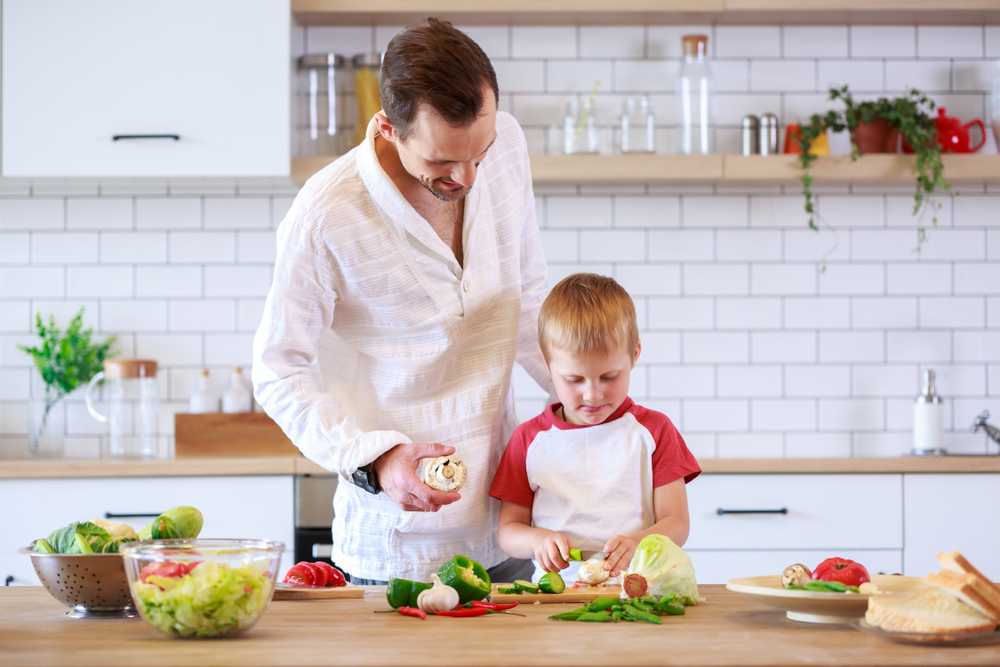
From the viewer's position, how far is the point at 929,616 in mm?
946

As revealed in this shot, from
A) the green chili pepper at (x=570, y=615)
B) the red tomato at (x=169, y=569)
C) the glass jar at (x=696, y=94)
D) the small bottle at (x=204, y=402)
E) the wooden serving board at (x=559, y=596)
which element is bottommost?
the wooden serving board at (x=559, y=596)

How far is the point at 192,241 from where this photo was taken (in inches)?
124

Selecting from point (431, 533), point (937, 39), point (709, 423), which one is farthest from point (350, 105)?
point (937, 39)

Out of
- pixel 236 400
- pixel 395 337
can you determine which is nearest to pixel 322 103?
pixel 236 400

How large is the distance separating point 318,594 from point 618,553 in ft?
1.44

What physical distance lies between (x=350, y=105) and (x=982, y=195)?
2157 millimetres

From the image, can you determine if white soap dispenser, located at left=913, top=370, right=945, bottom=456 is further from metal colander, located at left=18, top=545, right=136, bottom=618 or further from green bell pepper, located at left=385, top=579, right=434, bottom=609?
metal colander, located at left=18, top=545, right=136, bottom=618

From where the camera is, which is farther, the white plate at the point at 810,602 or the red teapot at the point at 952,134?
the red teapot at the point at 952,134

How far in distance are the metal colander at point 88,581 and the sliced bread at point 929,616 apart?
0.88 m

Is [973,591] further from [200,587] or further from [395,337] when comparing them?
[395,337]

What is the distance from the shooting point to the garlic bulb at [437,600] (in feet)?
3.79

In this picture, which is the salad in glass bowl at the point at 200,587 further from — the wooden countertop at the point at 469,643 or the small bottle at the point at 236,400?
the small bottle at the point at 236,400

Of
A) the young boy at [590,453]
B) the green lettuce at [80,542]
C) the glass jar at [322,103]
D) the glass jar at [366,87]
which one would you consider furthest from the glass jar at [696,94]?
the green lettuce at [80,542]

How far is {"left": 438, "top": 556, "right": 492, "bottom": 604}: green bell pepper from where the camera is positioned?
46.7 inches
